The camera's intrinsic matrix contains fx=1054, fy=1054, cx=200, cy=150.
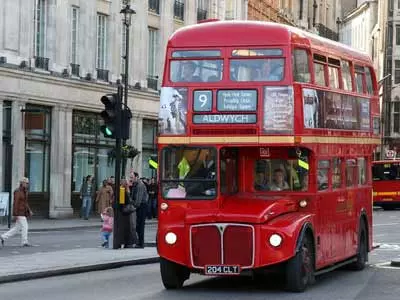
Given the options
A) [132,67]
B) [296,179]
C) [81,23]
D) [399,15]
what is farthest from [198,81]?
[399,15]

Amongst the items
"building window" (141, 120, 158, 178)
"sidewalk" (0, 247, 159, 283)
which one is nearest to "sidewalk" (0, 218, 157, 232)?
"building window" (141, 120, 158, 178)

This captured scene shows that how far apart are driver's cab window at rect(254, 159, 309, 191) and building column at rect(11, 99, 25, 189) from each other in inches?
975

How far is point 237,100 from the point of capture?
16172 millimetres

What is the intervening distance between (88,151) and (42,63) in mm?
5191

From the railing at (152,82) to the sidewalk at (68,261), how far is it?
27.2m

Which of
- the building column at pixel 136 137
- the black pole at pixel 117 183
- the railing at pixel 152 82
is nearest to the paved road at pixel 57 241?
the black pole at pixel 117 183

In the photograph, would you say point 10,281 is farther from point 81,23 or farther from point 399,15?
point 399,15

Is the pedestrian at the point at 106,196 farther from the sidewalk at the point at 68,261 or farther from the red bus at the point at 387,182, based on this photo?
the red bus at the point at 387,182

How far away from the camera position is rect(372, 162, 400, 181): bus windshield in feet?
208

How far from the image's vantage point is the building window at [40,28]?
42.5 m

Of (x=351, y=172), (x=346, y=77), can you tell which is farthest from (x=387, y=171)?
(x=346, y=77)

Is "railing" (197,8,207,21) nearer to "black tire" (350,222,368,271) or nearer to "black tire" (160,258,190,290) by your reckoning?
"black tire" (350,222,368,271)

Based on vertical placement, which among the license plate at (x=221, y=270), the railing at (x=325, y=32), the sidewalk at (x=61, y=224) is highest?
the railing at (x=325, y=32)

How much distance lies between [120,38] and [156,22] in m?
3.93
